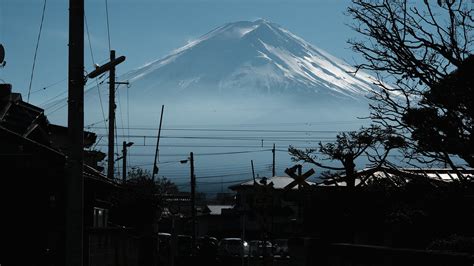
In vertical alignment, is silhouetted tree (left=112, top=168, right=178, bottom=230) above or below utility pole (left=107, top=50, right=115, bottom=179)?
below

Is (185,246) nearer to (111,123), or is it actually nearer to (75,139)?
(111,123)

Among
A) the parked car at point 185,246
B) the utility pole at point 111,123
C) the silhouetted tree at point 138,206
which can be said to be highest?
the utility pole at point 111,123

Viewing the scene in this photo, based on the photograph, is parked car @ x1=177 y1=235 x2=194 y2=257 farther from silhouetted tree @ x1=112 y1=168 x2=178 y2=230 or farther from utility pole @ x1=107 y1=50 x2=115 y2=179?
utility pole @ x1=107 y1=50 x2=115 y2=179

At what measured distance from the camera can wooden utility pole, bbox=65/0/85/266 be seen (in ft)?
49.4

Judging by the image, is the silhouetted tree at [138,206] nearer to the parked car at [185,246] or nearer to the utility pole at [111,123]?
the utility pole at [111,123]

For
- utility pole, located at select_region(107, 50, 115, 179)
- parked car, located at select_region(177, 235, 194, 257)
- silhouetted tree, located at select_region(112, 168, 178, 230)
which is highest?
utility pole, located at select_region(107, 50, 115, 179)

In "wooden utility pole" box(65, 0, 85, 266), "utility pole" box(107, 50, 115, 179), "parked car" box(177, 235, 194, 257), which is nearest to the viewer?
"wooden utility pole" box(65, 0, 85, 266)

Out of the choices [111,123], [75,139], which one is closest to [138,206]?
[111,123]

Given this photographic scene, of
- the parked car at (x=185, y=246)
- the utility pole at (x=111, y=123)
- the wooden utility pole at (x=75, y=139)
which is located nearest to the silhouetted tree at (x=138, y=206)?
the utility pole at (x=111, y=123)

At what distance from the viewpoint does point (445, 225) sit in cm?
1612

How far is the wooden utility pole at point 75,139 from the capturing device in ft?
49.4

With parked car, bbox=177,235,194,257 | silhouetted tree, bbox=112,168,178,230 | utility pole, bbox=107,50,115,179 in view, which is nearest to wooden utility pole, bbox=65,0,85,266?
utility pole, bbox=107,50,115,179

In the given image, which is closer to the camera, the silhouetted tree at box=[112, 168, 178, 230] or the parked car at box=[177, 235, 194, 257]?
the silhouetted tree at box=[112, 168, 178, 230]

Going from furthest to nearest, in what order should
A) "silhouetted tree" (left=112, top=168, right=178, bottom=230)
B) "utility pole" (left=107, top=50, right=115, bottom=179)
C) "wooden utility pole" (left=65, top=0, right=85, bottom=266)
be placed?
"silhouetted tree" (left=112, top=168, right=178, bottom=230) → "utility pole" (left=107, top=50, right=115, bottom=179) → "wooden utility pole" (left=65, top=0, right=85, bottom=266)
